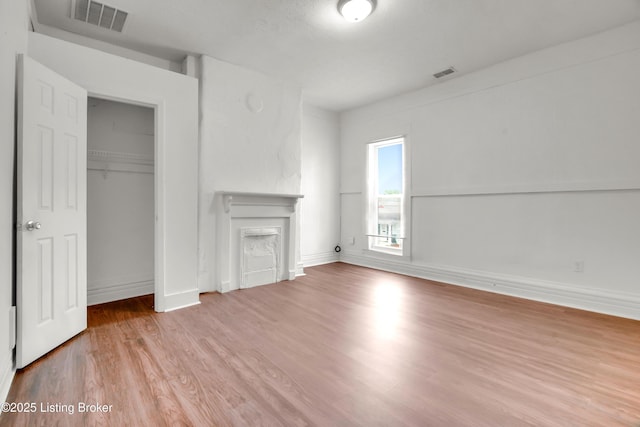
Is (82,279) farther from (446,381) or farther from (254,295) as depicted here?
(446,381)

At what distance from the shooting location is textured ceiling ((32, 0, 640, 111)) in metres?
2.77

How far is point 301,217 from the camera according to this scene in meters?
5.38

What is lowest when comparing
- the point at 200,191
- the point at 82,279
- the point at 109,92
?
the point at 82,279

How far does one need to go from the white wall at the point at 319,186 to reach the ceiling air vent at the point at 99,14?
9.91 ft

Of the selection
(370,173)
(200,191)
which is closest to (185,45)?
(200,191)

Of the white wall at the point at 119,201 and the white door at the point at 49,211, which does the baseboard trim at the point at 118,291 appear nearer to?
the white wall at the point at 119,201

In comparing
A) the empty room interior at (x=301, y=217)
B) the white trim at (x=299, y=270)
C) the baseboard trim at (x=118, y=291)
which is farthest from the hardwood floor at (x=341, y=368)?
the white trim at (x=299, y=270)

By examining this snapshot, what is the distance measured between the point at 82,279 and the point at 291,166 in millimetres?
2953

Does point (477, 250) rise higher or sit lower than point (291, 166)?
lower

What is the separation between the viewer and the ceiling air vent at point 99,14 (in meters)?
2.72

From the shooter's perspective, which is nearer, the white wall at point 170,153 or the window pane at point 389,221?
the white wall at point 170,153

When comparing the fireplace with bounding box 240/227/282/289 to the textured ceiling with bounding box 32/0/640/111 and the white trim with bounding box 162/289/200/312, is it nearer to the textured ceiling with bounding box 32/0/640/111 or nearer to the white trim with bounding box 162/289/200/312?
the white trim with bounding box 162/289/200/312

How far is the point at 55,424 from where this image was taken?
149 centimetres

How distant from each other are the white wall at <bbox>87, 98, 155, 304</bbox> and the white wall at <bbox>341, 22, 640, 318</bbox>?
Answer: 387 centimetres
